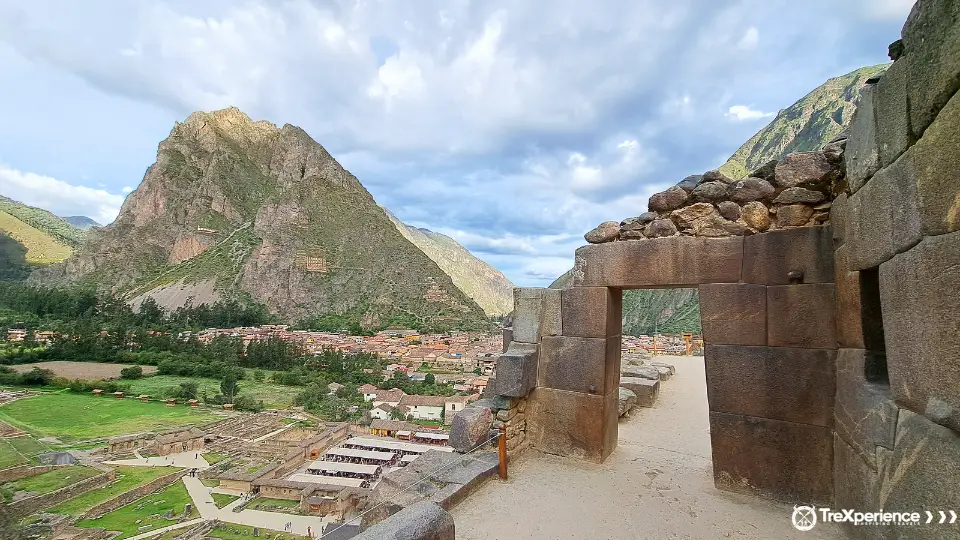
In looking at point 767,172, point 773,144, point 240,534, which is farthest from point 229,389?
point 773,144

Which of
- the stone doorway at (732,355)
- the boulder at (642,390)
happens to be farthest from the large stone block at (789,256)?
the boulder at (642,390)

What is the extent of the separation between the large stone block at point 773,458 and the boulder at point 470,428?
2385mm

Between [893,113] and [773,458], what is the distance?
3115 mm

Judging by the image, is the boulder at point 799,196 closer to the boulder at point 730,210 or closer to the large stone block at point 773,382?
the boulder at point 730,210

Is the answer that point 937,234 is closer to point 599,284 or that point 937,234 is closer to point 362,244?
point 599,284

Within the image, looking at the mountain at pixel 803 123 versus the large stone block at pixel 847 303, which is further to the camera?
the mountain at pixel 803 123

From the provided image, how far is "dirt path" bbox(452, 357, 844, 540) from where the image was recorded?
366 cm

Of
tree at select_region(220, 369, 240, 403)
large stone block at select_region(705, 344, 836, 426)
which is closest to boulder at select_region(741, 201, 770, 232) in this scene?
large stone block at select_region(705, 344, 836, 426)

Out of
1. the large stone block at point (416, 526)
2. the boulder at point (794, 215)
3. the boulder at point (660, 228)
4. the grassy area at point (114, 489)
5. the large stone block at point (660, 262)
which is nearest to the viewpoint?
the large stone block at point (416, 526)

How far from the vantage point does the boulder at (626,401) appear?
25.7 ft

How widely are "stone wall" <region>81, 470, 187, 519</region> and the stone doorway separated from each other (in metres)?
26.0

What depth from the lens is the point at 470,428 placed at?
16.8ft

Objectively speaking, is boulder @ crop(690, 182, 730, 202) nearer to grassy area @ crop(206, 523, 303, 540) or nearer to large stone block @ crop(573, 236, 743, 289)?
large stone block @ crop(573, 236, 743, 289)

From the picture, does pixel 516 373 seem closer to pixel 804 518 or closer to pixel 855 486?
pixel 804 518
